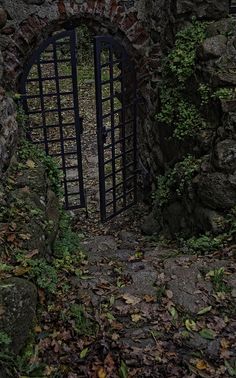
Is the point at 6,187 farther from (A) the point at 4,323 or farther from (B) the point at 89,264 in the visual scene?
(A) the point at 4,323

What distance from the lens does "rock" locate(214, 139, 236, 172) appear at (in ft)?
15.2

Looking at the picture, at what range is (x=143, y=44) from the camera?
245 inches

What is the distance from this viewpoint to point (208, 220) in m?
4.72

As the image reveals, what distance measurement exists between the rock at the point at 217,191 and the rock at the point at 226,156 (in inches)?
3.4

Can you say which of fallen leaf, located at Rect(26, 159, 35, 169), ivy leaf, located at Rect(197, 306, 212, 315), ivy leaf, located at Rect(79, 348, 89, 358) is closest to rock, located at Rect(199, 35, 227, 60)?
fallen leaf, located at Rect(26, 159, 35, 169)

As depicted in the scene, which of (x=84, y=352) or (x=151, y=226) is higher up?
(x=84, y=352)

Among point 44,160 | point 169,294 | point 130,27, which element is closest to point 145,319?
point 169,294

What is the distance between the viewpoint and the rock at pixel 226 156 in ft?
15.2

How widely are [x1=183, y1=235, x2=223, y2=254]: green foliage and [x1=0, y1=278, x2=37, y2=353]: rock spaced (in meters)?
2.03

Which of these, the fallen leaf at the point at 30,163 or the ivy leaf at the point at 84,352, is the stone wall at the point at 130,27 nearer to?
the fallen leaf at the point at 30,163

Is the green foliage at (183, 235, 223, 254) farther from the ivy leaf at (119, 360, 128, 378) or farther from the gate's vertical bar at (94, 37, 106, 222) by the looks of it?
the gate's vertical bar at (94, 37, 106, 222)

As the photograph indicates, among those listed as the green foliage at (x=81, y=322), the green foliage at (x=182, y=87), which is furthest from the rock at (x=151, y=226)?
the green foliage at (x=81, y=322)

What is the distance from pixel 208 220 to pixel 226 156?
0.69 m

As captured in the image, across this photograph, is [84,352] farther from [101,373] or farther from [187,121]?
[187,121]
